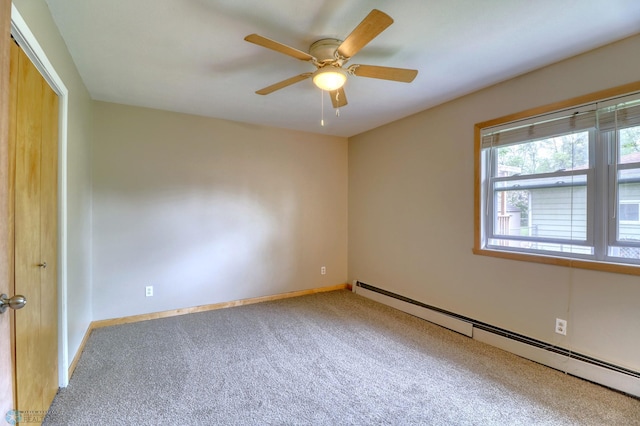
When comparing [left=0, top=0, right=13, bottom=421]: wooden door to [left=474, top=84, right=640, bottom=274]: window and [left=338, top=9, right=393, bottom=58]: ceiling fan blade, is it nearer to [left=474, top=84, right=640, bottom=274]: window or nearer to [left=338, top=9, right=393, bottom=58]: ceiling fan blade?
[left=338, top=9, right=393, bottom=58]: ceiling fan blade

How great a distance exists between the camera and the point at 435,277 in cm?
326

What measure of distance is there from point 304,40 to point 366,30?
0.63m

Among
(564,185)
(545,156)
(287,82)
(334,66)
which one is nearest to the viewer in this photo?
(334,66)

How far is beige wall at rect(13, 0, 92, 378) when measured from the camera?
1716 millimetres

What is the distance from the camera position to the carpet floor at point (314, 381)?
1780 millimetres

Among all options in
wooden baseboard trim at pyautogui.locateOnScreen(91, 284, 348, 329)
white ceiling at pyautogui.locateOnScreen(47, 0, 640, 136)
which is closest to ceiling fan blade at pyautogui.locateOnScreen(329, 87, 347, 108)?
white ceiling at pyautogui.locateOnScreen(47, 0, 640, 136)

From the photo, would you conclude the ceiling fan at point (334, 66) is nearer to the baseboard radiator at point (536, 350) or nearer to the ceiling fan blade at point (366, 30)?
the ceiling fan blade at point (366, 30)


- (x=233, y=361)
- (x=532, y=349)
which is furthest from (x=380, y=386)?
(x=532, y=349)

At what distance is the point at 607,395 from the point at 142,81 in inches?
170

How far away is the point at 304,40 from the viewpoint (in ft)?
6.52

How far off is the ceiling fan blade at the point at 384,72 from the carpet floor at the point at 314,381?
2170 millimetres

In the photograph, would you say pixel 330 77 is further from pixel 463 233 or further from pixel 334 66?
pixel 463 233

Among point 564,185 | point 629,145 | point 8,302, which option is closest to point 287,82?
point 8,302

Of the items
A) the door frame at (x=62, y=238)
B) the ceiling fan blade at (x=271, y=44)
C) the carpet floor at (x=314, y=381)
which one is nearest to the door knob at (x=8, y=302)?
the carpet floor at (x=314, y=381)
